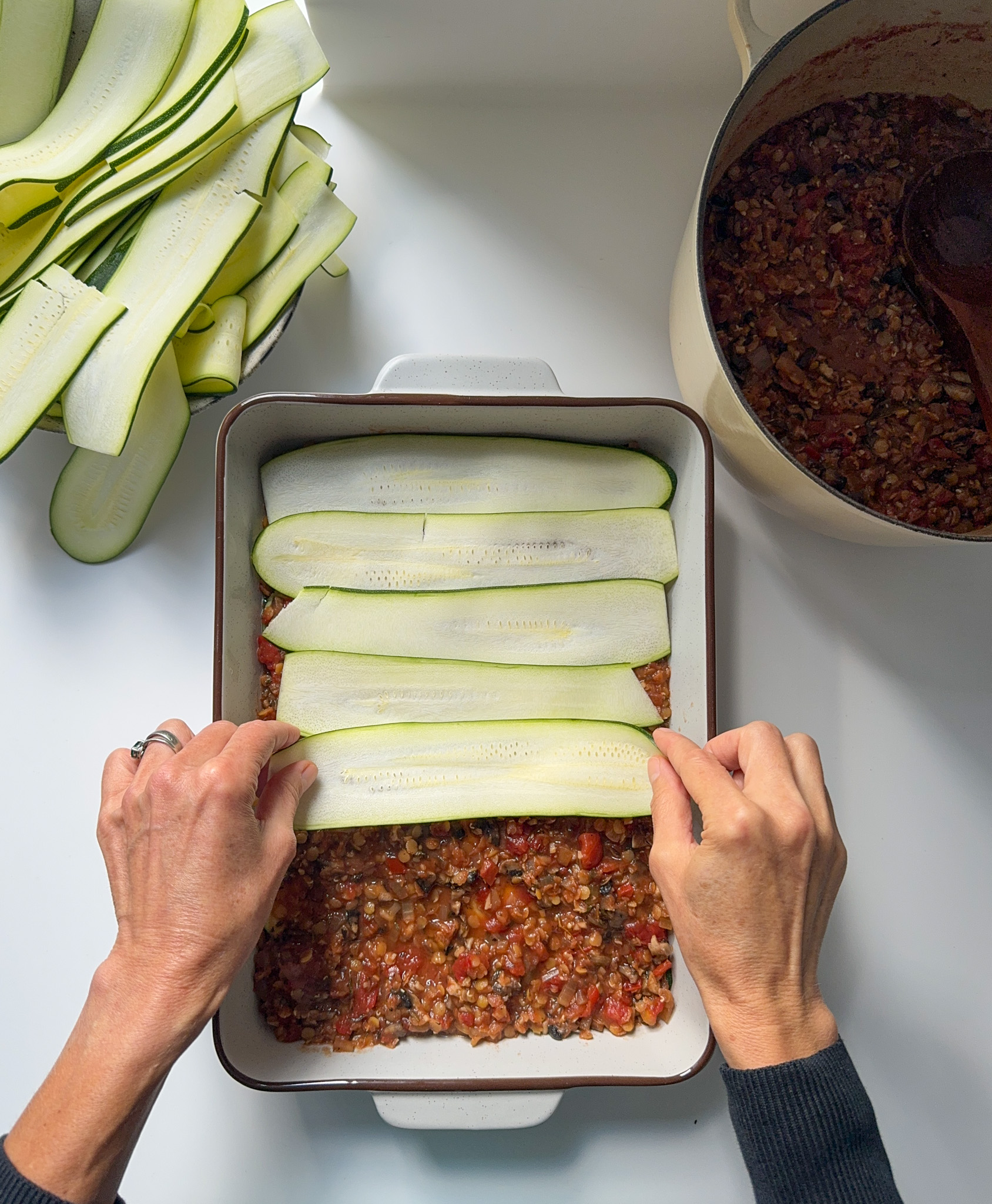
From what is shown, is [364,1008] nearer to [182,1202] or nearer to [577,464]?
[182,1202]

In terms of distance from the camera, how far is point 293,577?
1.45 meters

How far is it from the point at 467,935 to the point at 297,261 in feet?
3.76

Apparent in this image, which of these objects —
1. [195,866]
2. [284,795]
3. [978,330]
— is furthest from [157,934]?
[978,330]

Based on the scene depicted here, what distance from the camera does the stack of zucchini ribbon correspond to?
1.30 m

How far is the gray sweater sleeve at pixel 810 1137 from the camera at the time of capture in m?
1.06

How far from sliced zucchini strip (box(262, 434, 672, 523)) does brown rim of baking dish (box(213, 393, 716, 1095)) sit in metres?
0.11

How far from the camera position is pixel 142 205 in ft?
4.52

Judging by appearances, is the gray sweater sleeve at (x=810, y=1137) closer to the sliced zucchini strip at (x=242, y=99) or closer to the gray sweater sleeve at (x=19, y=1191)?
the gray sweater sleeve at (x=19, y=1191)

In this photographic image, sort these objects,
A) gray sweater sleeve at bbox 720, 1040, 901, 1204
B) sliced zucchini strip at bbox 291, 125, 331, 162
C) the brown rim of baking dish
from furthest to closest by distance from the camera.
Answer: sliced zucchini strip at bbox 291, 125, 331, 162 → the brown rim of baking dish → gray sweater sleeve at bbox 720, 1040, 901, 1204

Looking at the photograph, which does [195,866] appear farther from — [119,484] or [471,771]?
[119,484]

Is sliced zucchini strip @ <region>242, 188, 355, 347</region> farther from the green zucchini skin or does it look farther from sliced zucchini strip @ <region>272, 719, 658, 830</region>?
sliced zucchini strip @ <region>272, 719, 658, 830</region>

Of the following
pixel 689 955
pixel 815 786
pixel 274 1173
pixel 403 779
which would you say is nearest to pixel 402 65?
pixel 403 779

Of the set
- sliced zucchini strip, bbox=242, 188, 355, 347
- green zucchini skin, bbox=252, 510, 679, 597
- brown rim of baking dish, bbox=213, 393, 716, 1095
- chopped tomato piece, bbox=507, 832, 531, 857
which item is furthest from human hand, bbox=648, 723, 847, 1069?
sliced zucchini strip, bbox=242, 188, 355, 347

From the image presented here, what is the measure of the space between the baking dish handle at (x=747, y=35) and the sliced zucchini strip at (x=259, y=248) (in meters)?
0.72
